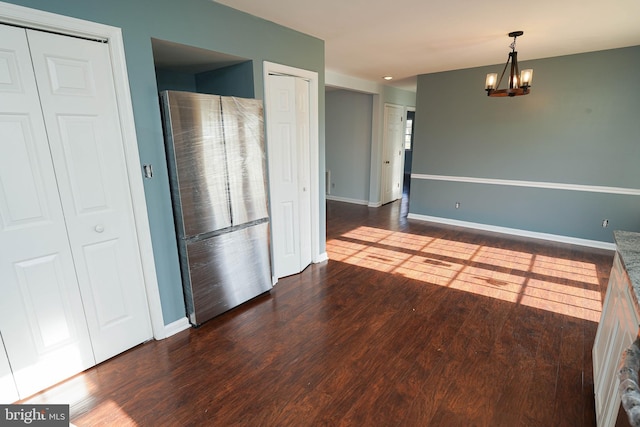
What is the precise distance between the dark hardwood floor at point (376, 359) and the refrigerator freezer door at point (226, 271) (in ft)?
0.41

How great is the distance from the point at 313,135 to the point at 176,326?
7.14 feet

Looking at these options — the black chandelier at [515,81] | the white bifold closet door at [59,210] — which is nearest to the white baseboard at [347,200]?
the black chandelier at [515,81]

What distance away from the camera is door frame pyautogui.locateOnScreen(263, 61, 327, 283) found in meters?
2.75

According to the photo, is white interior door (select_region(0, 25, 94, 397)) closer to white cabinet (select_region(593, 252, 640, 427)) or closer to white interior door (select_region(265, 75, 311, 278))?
white interior door (select_region(265, 75, 311, 278))

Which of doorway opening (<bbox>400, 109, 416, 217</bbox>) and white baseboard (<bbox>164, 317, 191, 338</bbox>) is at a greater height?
doorway opening (<bbox>400, 109, 416, 217</bbox>)

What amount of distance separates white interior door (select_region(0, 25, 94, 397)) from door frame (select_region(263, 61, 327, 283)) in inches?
63.6

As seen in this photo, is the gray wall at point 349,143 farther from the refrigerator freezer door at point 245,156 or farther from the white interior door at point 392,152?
the refrigerator freezer door at point 245,156

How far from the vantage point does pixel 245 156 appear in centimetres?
253

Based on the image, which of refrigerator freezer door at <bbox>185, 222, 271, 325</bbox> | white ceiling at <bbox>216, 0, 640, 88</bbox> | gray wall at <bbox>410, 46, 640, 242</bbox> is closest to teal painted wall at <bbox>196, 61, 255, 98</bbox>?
white ceiling at <bbox>216, 0, 640, 88</bbox>

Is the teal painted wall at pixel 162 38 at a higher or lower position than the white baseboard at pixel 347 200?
higher

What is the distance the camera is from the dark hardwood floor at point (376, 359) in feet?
5.51

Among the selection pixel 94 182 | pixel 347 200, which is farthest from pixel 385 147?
pixel 94 182

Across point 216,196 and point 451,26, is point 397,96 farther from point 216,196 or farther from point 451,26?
point 216,196

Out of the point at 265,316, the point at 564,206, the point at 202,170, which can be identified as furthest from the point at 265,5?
the point at 564,206
